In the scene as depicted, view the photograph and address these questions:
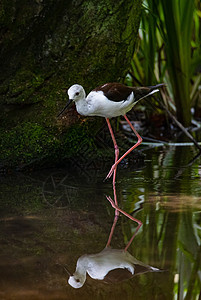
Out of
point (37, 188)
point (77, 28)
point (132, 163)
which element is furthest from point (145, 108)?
point (37, 188)

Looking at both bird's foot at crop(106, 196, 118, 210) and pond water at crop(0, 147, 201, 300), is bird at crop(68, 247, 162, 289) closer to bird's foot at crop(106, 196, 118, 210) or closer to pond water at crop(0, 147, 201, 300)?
pond water at crop(0, 147, 201, 300)

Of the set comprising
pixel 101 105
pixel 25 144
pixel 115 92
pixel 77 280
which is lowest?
pixel 77 280

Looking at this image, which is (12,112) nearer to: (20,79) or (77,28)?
(20,79)

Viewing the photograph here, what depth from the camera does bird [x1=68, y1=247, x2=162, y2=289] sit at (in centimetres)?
279

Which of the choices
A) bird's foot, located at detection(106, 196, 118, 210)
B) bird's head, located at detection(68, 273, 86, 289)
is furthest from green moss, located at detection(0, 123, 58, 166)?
bird's head, located at detection(68, 273, 86, 289)

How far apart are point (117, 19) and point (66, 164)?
1.71 m

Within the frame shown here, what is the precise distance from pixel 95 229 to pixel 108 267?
699mm

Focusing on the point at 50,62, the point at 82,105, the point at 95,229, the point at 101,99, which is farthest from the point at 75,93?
the point at 95,229

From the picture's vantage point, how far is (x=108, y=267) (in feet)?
9.75

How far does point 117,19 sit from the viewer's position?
5855 millimetres

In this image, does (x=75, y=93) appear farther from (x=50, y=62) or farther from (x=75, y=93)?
(x=50, y=62)

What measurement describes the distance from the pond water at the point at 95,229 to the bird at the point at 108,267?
0.04 metres

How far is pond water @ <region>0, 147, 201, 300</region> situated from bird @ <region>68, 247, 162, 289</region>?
4 centimetres

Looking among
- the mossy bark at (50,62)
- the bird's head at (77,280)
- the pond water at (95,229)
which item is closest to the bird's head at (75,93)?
the mossy bark at (50,62)
